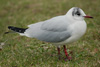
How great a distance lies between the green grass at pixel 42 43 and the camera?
146 inches

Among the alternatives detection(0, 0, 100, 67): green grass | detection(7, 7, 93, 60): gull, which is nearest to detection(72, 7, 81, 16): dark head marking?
detection(7, 7, 93, 60): gull

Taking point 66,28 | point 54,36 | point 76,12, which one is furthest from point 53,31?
point 76,12

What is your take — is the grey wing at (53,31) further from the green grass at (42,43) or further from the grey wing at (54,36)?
the green grass at (42,43)

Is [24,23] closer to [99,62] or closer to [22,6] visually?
[22,6]

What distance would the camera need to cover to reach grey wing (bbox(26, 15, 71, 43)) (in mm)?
3400

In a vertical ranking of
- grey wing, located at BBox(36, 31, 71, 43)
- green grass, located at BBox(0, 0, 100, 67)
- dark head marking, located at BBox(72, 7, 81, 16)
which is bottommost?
green grass, located at BBox(0, 0, 100, 67)

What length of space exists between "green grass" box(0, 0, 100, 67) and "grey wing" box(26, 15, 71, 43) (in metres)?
0.47

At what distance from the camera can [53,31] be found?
3.52 metres

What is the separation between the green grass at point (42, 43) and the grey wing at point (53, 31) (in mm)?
472

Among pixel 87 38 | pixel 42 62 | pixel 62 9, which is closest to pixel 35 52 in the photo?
pixel 42 62

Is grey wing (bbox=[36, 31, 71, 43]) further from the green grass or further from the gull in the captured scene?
the green grass

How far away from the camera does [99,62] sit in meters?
3.50

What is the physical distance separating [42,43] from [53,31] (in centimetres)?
114

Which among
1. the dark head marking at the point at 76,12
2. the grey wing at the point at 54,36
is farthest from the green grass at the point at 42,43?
the dark head marking at the point at 76,12
